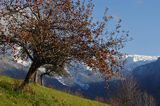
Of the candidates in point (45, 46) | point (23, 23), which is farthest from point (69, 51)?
point (23, 23)

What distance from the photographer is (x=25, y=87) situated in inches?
1722

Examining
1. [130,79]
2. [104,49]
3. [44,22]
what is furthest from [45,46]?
[130,79]

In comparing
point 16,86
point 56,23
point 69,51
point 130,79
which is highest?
point 130,79

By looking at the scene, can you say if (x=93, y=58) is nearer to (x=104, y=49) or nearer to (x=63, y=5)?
(x=104, y=49)

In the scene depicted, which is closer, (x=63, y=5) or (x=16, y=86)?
(x=63, y=5)

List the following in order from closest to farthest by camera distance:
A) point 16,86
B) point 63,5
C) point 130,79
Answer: point 63,5, point 16,86, point 130,79

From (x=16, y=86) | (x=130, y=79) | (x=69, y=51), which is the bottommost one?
(x=16, y=86)

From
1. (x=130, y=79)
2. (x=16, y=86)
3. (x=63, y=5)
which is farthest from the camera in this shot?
(x=130, y=79)

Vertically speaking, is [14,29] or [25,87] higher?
[14,29]

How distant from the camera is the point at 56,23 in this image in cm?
4069

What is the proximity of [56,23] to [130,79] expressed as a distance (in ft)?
390

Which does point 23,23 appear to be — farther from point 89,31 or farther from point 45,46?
point 89,31

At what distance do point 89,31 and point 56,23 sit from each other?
9.91 feet

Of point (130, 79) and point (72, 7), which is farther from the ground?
point (130, 79)
